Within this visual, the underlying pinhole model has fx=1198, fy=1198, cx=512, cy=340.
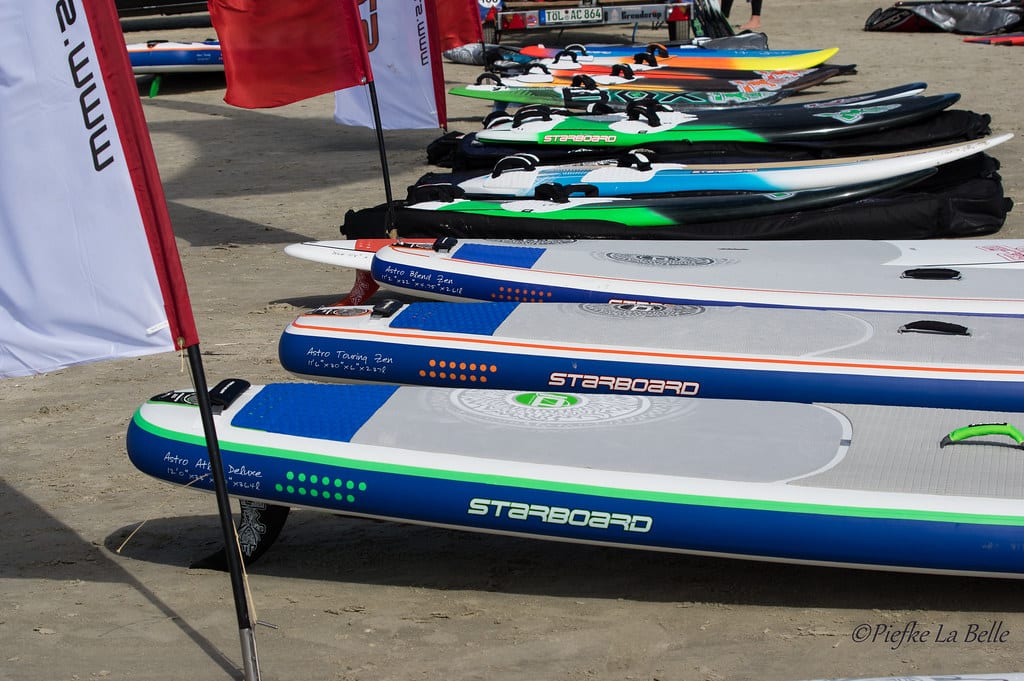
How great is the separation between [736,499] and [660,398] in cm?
74

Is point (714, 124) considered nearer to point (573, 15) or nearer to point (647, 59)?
point (647, 59)

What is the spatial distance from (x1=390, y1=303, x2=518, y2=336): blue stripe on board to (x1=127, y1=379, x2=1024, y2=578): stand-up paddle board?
87cm

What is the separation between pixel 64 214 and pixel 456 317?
7.41 ft

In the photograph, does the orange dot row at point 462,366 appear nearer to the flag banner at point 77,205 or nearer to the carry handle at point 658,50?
the flag banner at point 77,205

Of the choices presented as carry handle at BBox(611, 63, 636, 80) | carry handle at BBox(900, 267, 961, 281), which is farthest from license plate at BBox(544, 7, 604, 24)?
carry handle at BBox(900, 267, 961, 281)

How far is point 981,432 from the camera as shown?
11.7ft

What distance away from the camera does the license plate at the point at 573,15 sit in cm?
1397

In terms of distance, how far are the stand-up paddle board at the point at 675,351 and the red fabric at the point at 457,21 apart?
458 cm

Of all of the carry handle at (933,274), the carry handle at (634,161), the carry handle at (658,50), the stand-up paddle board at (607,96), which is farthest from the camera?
the carry handle at (658,50)

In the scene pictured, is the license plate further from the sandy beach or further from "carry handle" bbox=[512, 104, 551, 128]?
the sandy beach

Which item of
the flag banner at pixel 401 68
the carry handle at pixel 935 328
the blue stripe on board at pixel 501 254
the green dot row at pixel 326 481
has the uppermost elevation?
the flag banner at pixel 401 68

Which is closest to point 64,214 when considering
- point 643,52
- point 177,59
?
point 643,52

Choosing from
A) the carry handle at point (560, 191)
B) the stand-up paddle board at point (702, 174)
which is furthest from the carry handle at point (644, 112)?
the carry handle at point (560, 191)

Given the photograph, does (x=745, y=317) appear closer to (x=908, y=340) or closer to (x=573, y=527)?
(x=908, y=340)
